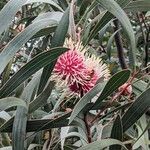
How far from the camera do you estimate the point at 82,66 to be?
2.99 ft

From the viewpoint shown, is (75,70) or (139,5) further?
(139,5)

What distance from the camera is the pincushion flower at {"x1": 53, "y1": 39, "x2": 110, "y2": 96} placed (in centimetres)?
90

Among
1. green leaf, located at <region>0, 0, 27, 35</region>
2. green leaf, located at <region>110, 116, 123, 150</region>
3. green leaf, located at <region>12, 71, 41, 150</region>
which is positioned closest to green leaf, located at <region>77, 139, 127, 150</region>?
green leaf, located at <region>110, 116, 123, 150</region>

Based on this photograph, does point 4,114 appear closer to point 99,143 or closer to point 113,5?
point 99,143

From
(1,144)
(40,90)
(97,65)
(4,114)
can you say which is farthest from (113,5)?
(1,144)

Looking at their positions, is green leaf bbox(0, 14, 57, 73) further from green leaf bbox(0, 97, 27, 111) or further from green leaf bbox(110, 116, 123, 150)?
green leaf bbox(110, 116, 123, 150)

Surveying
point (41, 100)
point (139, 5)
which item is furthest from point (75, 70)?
point (139, 5)

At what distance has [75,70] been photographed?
35.5 inches

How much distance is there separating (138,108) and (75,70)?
0.54ft

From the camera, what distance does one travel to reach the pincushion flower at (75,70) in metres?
0.90

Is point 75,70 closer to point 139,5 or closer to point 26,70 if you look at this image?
point 26,70

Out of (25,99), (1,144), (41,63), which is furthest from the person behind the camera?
(1,144)

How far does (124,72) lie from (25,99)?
0.76 ft

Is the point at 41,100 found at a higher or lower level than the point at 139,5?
lower
